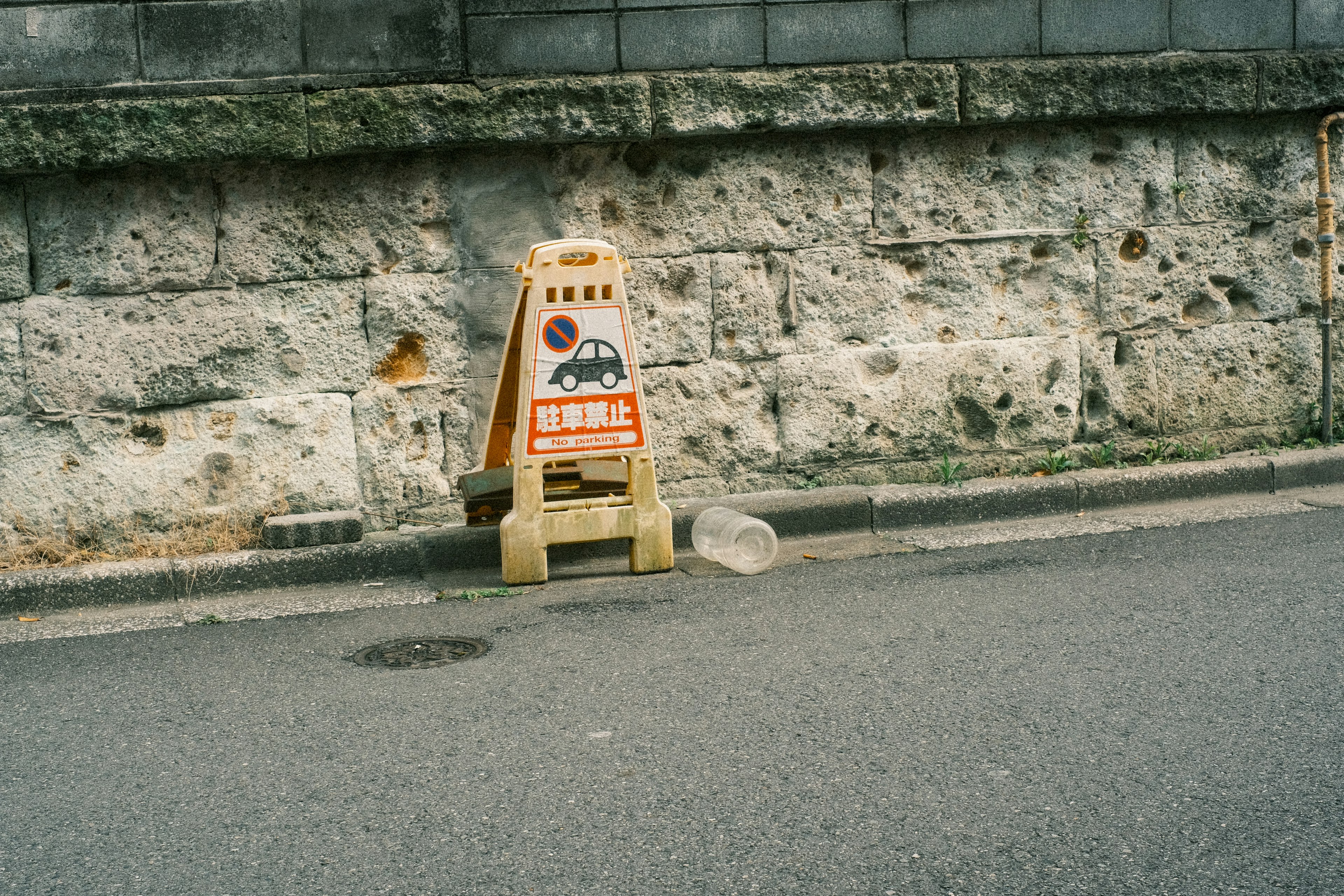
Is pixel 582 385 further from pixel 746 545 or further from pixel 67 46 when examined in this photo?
pixel 67 46

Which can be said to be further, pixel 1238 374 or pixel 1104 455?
pixel 1238 374

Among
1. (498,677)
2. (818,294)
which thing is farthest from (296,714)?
(818,294)

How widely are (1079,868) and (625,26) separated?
172 inches

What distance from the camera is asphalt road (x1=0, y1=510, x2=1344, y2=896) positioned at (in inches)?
104

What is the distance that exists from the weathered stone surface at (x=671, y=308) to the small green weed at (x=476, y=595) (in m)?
1.39

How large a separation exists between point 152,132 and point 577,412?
7.10 feet

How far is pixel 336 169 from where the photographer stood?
218 inches

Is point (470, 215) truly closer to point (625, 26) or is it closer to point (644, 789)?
point (625, 26)

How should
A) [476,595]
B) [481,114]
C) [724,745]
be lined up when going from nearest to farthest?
Answer: [724,745]
[476,595]
[481,114]

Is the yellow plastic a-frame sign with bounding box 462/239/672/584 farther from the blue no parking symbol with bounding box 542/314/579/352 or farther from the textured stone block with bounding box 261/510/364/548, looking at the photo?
the textured stone block with bounding box 261/510/364/548

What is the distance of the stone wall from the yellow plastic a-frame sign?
65cm

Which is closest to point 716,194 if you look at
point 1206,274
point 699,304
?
point 699,304

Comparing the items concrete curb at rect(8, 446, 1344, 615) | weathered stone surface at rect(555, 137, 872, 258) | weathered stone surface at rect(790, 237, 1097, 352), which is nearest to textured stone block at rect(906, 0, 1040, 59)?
weathered stone surface at rect(555, 137, 872, 258)

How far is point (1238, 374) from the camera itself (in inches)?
259
